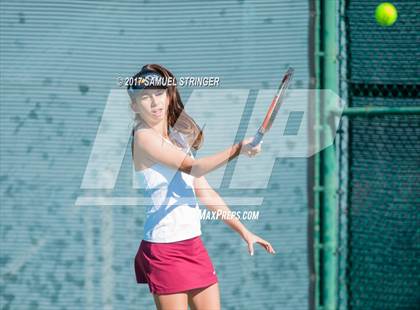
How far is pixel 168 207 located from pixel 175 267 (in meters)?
0.26

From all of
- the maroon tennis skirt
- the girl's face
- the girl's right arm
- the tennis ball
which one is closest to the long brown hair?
the girl's face

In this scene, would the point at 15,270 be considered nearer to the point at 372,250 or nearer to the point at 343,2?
the point at 372,250

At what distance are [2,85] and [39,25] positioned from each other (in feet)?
1.26

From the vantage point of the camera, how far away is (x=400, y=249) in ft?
15.5

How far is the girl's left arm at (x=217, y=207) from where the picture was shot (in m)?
4.26

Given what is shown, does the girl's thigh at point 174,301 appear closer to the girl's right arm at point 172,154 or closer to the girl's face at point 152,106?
the girl's right arm at point 172,154

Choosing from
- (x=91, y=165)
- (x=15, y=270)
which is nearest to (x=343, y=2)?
(x=91, y=165)

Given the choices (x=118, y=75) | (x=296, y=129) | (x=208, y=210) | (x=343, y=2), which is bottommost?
(x=208, y=210)

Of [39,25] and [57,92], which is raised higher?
[39,25]

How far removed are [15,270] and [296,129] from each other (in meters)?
1.71

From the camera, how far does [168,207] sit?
3.98 m

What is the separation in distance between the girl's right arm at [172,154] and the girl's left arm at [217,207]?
23 cm
